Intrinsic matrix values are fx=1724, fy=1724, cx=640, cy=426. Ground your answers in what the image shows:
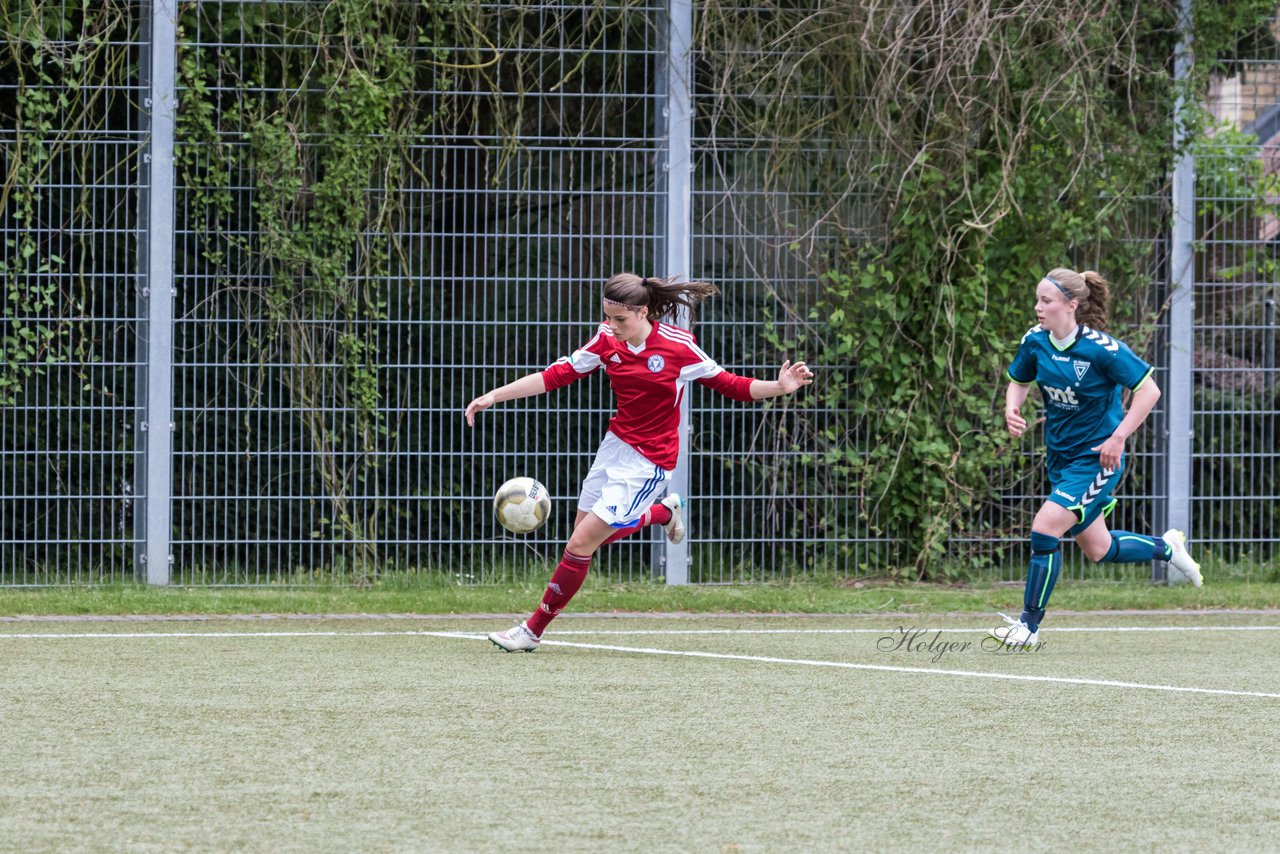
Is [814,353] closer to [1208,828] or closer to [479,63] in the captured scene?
[479,63]

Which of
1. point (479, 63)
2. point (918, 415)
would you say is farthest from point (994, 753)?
point (479, 63)

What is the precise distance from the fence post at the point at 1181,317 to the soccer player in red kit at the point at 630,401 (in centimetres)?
405

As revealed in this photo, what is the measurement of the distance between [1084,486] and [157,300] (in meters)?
5.31

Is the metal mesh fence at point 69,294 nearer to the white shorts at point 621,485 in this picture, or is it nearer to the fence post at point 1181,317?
the white shorts at point 621,485

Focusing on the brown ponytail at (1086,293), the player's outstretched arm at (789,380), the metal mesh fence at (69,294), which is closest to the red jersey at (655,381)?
the player's outstretched arm at (789,380)

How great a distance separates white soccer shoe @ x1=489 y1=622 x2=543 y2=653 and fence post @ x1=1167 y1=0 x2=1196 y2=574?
4940 millimetres

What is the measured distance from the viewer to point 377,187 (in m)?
10.1

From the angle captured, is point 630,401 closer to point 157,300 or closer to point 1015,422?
point 1015,422

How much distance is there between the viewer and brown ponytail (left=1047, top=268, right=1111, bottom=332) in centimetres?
765

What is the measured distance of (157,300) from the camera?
32.3ft

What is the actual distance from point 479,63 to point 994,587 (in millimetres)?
4410

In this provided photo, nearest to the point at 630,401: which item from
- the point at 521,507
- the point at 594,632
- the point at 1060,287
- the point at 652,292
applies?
the point at 652,292

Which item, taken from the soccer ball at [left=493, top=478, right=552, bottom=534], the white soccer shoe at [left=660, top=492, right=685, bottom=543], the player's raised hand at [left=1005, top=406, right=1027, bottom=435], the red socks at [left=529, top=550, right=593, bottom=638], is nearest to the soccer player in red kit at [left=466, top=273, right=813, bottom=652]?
the red socks at [left=529, top=550, right=593, bottom=638]

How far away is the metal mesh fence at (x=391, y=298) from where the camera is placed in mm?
9883
